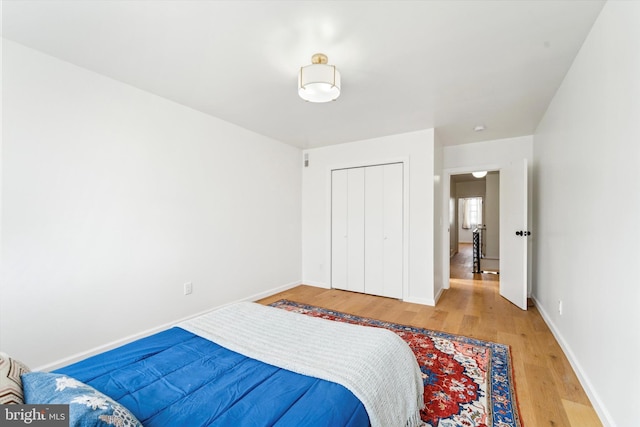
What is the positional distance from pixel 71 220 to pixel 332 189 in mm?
3283

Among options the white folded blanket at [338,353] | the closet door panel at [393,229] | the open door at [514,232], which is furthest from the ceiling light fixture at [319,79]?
the open door at [514,232]

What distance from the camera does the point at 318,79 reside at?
1987 millimetres

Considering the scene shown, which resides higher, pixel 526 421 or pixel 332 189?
pixel 332 189

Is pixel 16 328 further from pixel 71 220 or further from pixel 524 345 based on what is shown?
pixel 524 345

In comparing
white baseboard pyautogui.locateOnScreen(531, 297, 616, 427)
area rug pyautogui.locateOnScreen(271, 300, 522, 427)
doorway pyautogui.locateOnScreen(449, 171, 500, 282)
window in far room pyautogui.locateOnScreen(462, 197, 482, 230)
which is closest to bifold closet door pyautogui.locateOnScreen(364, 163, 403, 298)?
area rug pyautogui.locateOnScreen(271, 300, 522, 427)

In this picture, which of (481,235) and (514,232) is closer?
(514,232)

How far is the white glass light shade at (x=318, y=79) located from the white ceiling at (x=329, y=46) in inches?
6.2

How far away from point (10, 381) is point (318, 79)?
2087 mm

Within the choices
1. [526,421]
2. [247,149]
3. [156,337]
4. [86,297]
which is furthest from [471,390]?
[247,149]

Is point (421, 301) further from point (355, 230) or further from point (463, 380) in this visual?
point (463, 380)

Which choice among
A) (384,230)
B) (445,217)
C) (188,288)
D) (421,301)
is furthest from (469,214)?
(188,288)

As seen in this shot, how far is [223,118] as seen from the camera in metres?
3.45

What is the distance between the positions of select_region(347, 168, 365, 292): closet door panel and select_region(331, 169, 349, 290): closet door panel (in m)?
0.06

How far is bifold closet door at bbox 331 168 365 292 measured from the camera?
4.38 meters
